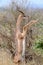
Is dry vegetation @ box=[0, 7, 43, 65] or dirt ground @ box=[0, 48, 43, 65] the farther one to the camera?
dry vegetation @ box=[0, 7, 43, 65]

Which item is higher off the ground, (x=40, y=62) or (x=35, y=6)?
(x=35, y=6)

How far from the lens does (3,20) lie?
7.10 m

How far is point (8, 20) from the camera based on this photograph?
7031 millimetres

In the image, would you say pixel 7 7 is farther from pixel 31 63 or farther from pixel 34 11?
pixel 31 63

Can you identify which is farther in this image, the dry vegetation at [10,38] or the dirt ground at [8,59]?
the dry vegetation at [10,38]

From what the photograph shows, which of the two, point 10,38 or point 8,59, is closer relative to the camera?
point 8,59

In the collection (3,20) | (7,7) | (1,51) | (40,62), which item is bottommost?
(40,62)

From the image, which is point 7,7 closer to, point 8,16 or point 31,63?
point 8,16

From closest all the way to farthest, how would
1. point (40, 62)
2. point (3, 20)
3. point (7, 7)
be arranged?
1. point (7, 7)
2. point (3, 20)
3. point (40, 62)

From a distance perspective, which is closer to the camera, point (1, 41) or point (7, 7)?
point (7, 7)

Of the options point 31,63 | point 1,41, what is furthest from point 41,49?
point 1,41

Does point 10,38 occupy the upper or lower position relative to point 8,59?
upper

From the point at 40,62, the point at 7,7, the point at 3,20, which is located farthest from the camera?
the point at 40,62

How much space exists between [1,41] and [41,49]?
1.29 m
